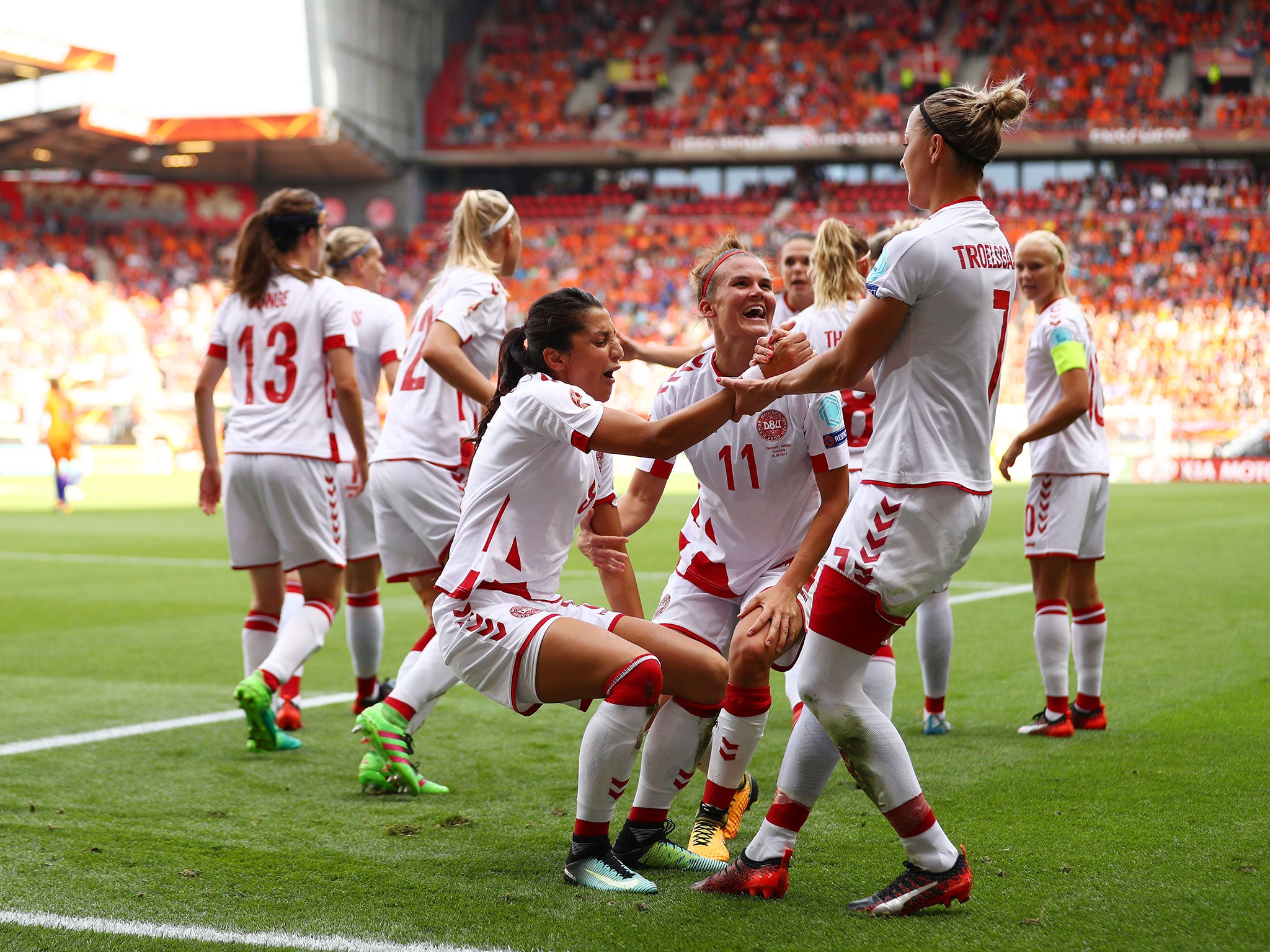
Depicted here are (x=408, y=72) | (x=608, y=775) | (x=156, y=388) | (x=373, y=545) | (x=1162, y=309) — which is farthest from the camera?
(x=408, y=72)

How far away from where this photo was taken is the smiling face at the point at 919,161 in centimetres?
335

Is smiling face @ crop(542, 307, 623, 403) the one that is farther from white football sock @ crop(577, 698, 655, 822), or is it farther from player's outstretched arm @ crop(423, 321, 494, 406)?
player's outstretched arm @ crop(423, 321, 494, 406)

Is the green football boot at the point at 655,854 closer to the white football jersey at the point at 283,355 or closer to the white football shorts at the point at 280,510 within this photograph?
the white football shorts at the point at 280,510

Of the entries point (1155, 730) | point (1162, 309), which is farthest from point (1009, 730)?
point (1162, 309)

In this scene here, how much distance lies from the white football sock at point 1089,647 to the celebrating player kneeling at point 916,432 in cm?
269

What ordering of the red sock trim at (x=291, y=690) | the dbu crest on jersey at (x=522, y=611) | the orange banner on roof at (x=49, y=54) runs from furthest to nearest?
the orange banner on roof at (x=49, y=54) → the red sock trim at (x=291, y=690) → the dbu crest on jersey at (x=522, y=611)

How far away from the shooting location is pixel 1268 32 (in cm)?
3812

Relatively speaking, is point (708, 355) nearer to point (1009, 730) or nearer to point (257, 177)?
point (1009, 730)

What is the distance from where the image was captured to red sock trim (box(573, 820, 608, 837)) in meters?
3.63

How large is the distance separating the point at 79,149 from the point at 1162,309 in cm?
3266

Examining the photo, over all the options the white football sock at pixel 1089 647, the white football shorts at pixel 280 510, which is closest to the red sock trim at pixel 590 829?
the white football shorts at pixel 280 510

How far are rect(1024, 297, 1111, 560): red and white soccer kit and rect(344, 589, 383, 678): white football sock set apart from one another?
3.09 m

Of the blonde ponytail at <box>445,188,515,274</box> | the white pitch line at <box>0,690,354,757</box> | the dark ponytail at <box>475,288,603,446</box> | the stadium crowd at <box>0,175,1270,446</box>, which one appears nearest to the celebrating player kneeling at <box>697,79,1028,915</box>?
the dark ponytail at <box>475,288,603,446</box>

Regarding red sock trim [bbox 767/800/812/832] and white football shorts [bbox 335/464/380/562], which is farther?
white football shorts [bbox 335/464/380/562]
